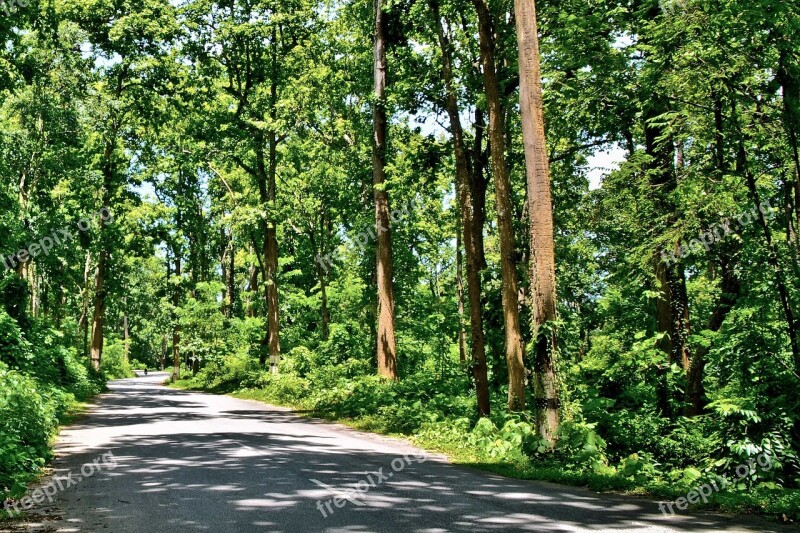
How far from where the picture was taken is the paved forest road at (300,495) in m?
6.59

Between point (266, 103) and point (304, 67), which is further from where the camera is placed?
point (266, 103)

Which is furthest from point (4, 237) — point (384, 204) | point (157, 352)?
point (157, 352)

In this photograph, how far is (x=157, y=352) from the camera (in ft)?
399

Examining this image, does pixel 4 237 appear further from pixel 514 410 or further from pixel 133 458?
pixel 514 410

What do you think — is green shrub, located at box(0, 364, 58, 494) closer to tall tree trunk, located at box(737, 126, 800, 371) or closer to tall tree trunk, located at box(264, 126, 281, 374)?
tall tree trunk, located at box(737, 126, 800, 371)

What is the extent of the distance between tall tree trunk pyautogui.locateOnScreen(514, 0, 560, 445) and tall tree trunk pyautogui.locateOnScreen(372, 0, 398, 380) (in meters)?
9.48

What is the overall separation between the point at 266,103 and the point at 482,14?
57.8ft
